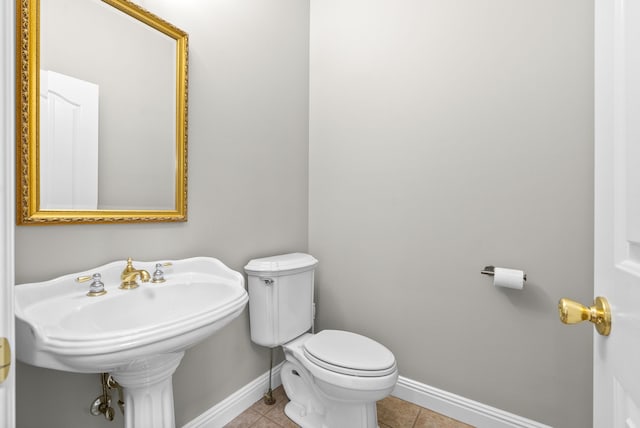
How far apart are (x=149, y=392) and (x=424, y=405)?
4.52 feet

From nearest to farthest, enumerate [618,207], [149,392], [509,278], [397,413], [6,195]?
[6,195]
[618,207]
[149,392]
[509,278]
[397,413]

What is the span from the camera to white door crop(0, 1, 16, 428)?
13.0 inches

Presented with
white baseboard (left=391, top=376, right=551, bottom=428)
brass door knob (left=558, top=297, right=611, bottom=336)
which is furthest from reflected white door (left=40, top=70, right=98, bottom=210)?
white baseboard (left=391, top=376, right=551, bottom=428)

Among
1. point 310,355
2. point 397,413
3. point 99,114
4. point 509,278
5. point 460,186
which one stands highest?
Answer: point 99,114

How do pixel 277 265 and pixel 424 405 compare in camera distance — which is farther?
pixel 424 405

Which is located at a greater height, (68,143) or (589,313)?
(68,143)

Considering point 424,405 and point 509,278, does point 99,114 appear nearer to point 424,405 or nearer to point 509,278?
point 509,278

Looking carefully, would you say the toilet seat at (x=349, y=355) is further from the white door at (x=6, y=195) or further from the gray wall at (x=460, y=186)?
the white door at (x=6, y=195)

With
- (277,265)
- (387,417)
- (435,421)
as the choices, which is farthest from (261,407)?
(435,421)

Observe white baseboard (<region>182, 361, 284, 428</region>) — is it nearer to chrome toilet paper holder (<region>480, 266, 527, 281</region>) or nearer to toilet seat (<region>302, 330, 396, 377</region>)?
toilet seat (<region>302, 330, 396, 377</region>)

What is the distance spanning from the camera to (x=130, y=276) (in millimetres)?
1021

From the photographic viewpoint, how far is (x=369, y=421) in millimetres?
1290

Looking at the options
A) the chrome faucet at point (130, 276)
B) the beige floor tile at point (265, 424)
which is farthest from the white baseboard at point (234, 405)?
the chrome faucet at point (130, 276)

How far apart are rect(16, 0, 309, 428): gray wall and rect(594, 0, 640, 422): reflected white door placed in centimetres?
133
